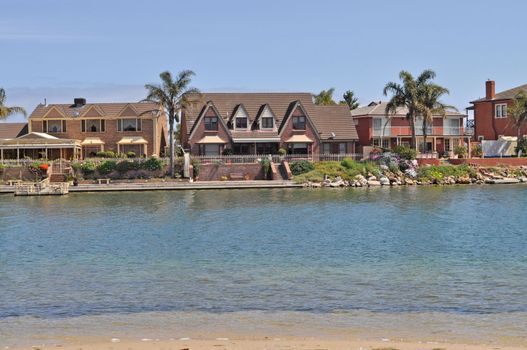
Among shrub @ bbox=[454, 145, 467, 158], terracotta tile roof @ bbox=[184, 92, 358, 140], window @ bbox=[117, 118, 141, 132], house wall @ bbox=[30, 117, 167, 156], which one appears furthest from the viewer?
window @ bbox=[117, 118, 141, 132]

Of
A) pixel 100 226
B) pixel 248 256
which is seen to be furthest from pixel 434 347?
pixel 100 226

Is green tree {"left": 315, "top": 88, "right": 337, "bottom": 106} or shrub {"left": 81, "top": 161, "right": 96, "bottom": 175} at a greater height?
green tree {"left": 315, "top": 88, "right": 337, "bottom": 106}

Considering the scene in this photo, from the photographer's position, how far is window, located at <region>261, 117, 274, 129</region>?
247 feet

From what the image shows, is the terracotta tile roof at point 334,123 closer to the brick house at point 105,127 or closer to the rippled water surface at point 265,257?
the brick house at point 105,127

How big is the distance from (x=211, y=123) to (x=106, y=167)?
→ 12.8 m

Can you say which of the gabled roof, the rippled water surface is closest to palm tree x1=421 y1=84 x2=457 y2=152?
the gabled roof

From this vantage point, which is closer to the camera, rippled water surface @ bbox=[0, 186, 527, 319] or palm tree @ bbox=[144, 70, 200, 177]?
rippled water surface @ bbox=[0, 186, 527, 319]

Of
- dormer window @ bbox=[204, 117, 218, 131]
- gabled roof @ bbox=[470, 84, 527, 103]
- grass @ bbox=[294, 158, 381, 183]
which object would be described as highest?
gabled roof @ bbox=[470, 84, 527, 103]

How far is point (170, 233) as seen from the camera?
36.1 metres

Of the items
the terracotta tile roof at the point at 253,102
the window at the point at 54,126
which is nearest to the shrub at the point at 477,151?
the terracotta tile roof at the point at 253,102

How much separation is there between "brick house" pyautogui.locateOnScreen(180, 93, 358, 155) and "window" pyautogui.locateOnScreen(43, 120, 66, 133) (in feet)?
41.7

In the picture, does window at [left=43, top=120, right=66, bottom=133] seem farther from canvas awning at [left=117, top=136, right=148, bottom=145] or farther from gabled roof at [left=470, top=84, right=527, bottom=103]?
gabled roof at [left=470, top=84, right=527, bottom=103]

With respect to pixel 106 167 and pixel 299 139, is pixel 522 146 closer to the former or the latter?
pixel 299 139

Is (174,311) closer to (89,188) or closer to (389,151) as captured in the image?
(89,188)
